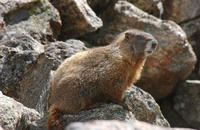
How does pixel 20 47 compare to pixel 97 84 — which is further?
pixel 20 47

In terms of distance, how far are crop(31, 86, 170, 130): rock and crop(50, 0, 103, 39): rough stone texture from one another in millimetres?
3683

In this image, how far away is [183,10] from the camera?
1436 centimetres

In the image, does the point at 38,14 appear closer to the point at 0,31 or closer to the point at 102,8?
the point at 0,31

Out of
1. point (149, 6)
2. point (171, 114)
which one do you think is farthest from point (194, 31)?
point (171, 114)

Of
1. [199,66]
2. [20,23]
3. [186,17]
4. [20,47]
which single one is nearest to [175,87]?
[199,66]

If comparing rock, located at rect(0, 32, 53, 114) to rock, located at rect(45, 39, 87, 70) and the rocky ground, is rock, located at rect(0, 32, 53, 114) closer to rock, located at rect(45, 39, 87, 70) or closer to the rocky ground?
the rocky ground

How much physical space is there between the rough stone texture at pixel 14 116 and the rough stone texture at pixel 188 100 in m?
7.18

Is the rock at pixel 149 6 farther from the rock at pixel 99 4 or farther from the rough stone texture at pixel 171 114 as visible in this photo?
the rough stone texture at pixel 171 114

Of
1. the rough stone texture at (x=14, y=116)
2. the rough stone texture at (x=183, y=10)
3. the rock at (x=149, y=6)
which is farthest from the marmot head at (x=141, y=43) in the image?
the rough stone texture at (x=183, y=10)

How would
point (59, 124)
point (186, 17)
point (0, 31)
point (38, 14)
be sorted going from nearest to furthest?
point (59, 124) → point (0, 31) → point (38, 14) → point (186, 17)

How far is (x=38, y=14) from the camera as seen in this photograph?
10.3 m

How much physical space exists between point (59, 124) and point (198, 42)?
9287 millimetres

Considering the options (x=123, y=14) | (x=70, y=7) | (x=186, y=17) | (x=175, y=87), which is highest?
(x=70, y=7)

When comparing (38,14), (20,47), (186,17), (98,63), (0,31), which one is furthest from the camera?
(186,17)
